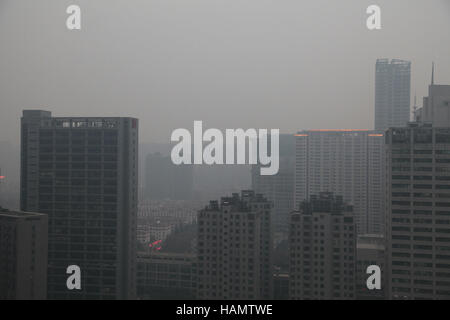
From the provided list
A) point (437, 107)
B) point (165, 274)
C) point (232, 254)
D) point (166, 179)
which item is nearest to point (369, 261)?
point (232, 254)

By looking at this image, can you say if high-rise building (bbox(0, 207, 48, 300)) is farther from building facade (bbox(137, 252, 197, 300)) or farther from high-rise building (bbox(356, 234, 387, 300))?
high-rise building (bbox(356, 234, 387, 300))

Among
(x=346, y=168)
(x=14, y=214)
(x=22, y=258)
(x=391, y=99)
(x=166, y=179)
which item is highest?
(x=391, y=99)

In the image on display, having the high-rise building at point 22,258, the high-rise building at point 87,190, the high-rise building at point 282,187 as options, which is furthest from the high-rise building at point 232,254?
the high-rise building at point 22,258

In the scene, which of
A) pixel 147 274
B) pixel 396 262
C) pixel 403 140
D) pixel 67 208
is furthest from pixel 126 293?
pixel 403 140

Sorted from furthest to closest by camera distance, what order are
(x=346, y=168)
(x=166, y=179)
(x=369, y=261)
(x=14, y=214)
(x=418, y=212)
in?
1. (x=346, y=168)
2. (x=166, y=179)
3. (x=369, y=261)
4. (x=418, y=212)
5. (x=14, y=214)

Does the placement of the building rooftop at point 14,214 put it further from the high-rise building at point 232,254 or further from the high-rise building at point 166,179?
the high-rise building at point 232,254

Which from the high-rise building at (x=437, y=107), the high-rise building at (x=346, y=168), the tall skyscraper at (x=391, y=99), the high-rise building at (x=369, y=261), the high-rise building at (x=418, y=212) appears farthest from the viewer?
the high-rise building at (x=346, y=168)

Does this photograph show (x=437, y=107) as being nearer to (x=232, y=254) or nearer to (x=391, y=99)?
(x=391, y=99)
